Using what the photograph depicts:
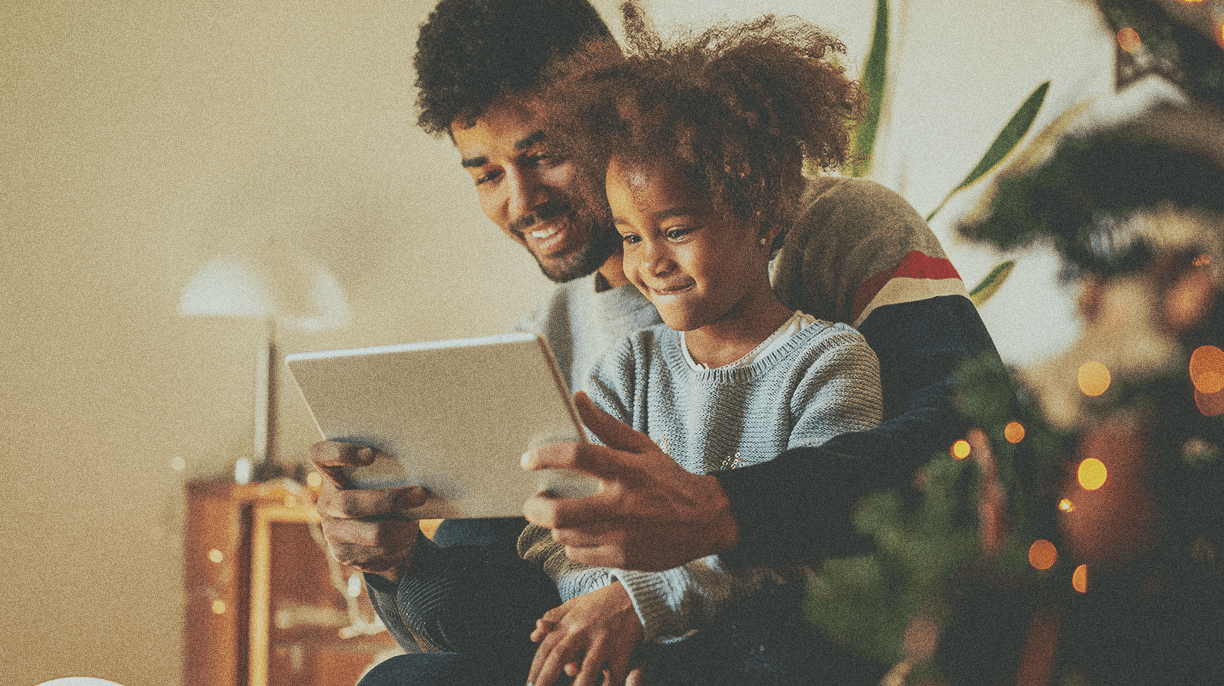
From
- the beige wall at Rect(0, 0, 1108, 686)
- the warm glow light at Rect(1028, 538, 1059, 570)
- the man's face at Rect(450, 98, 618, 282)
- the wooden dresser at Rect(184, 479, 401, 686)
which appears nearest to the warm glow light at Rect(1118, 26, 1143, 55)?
the warm glow light at Rect(1028, 538, 1059, 570)

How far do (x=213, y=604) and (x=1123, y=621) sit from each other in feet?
7.29

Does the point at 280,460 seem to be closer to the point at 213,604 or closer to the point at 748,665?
the point at 213,604

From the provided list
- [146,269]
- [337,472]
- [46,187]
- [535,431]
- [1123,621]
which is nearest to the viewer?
[1123,621]

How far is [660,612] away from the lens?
788mm

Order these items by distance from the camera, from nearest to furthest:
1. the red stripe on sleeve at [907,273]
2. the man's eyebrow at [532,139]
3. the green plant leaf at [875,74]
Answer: the red stripe on sleeve at [907,273] < the man's eyebrow at [532,139] < the green plant leaf at [875,74]

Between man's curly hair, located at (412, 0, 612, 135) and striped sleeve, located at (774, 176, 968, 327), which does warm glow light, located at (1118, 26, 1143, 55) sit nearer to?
striped sleeve, located at (774, 176, 968, 327)

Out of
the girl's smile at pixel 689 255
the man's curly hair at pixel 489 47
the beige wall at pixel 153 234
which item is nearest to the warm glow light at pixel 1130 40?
the girl's smile at pixel 689 255

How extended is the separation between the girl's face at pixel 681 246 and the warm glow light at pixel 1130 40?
484mm

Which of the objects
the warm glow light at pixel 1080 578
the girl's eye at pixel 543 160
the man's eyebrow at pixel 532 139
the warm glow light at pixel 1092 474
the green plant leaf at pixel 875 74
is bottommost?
the warm glow light at pixel 1080 578

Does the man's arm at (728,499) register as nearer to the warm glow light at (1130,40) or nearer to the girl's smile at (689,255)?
the girl's smile at (689,255)

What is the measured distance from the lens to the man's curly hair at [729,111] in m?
0.95

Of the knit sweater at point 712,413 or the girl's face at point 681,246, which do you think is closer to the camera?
the knit sweater at point 712,413

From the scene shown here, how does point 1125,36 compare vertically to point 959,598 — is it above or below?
above

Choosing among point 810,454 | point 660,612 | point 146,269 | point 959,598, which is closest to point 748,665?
point 660,612
